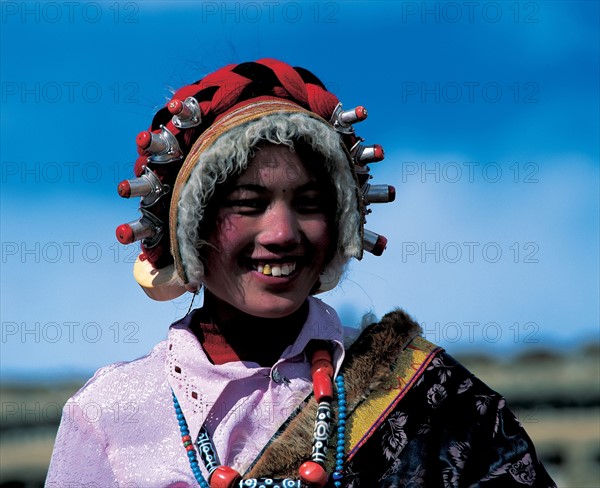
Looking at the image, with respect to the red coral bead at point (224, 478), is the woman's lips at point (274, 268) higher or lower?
higher

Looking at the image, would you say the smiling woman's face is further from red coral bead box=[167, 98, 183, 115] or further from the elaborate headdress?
red coral bead box=[167, 98, 183, 115]

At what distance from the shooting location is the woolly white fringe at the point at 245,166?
9.40ft

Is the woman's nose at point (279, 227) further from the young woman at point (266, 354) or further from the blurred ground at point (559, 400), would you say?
the blurred ground at point (559, 400)

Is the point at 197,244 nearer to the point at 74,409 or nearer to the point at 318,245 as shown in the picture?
the point at 318,245

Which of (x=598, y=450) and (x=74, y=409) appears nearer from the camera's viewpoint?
(x=74, y=409)

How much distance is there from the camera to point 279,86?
10.1 ft

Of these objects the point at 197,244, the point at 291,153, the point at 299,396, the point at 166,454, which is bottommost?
the point at 166,454

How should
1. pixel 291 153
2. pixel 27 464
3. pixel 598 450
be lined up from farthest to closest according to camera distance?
pixel 598 450, pixel 27 464, pixel 291 153

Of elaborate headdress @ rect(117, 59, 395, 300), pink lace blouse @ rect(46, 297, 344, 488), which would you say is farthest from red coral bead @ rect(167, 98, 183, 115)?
pink lace blouse @ rect(46, 297, 344, 488)

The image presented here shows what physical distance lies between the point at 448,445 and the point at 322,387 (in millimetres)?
403

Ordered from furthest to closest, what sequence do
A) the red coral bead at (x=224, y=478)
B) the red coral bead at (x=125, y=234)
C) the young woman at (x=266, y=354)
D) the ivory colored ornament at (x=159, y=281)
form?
the ivory colored ornament at (x=159, y=281) < the red coral bead at (x=125, y=234) < the young woman at (x=266, y=354) < the red coral bead at (x=224, y=478)

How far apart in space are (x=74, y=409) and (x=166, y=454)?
0.33m

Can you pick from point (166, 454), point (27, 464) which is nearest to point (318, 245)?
point (166, 454)

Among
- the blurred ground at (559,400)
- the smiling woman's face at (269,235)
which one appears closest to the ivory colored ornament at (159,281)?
the smiling woman's face at (269,235)
